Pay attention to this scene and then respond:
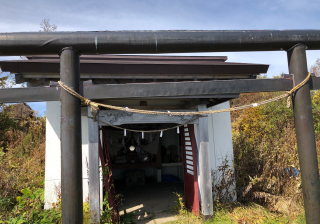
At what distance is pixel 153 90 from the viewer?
2.43 metres

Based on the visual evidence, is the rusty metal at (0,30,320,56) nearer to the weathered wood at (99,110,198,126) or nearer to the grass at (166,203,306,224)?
the weathered wood at (99,110,198,126)

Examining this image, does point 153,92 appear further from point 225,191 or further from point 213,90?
point 225,191

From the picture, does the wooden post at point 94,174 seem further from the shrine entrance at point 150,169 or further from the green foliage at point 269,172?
the green foliage at point 269,172

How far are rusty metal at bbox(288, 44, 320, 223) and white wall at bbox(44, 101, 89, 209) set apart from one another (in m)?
5.20

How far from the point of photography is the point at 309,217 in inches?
89.3

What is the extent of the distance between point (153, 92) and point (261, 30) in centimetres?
142

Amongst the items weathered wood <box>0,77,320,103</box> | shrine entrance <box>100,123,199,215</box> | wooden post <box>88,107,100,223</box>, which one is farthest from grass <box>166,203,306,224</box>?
weathered wood <box>0,77,320,103</box>

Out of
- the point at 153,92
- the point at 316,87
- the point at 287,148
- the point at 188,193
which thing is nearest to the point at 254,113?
the point at 287,148

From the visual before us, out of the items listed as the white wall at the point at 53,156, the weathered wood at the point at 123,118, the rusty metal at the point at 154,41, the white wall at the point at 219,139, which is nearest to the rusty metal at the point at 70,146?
the rusty metal at the point at 154,41

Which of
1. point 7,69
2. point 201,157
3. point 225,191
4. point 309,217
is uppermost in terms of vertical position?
point 7,69

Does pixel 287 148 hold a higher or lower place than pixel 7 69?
lower

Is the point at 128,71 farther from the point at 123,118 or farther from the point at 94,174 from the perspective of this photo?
the point at 94,174

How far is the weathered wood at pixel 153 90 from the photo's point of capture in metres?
2.27

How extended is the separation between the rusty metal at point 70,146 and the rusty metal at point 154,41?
0.17 metres
